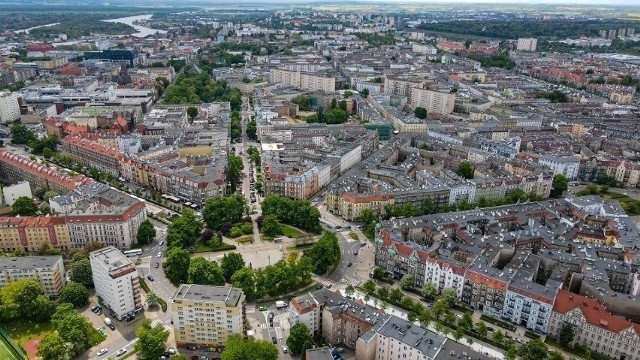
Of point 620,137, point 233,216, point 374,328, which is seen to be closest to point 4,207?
point 233,216

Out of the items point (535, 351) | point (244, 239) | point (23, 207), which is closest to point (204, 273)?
point (244, 239)


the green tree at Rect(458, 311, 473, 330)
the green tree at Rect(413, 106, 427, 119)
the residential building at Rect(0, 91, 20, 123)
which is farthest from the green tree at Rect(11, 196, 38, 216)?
the green tree at Rect(413, 106, 427, 119)

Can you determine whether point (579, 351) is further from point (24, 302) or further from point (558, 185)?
point (24, 302)

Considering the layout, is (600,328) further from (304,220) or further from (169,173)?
(169,173)

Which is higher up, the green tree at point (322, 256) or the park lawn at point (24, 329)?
the green tree at point (322, 256)

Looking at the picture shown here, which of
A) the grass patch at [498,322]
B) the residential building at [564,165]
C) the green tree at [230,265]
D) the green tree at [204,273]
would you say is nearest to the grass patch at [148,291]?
the green tree at [204,273]

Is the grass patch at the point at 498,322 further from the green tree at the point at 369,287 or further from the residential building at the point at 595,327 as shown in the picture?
the green tree at the point at 369,287
